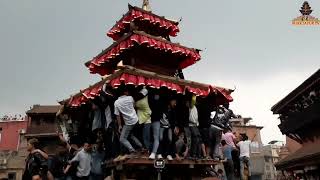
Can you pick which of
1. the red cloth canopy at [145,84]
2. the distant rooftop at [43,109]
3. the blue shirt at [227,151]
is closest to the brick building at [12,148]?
the distant rooftop at [43,109]

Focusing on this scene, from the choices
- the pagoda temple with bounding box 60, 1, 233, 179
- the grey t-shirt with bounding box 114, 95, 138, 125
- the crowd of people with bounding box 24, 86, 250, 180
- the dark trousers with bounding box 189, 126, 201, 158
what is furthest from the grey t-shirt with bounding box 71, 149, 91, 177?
the dark trousers with bounding box 189, 126, 201, 158

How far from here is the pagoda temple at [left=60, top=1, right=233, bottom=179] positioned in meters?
12.1

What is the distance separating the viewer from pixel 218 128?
14180 millimetres

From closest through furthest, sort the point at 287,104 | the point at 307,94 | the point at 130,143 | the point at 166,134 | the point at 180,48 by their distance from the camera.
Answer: the point at 130,143 < the point at 166,134 < the point at 180,48 < the point at 307,94 < the point at 287,104

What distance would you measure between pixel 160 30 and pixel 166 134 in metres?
6.40

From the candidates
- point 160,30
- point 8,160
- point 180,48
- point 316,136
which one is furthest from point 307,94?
point 8,160

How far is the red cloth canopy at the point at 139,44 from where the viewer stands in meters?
13.9

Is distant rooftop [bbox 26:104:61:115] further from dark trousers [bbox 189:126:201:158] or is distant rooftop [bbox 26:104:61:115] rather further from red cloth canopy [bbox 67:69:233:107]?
dark trousers [bbox 189:126:201:158]

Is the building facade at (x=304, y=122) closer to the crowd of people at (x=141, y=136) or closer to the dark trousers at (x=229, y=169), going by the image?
the dark trousers at (x=229, y=169)

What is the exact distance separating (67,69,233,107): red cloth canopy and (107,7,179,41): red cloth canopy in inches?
164

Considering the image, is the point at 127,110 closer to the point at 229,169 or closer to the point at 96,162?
the point at 96,162

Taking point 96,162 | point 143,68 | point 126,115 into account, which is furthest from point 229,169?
point 143,68

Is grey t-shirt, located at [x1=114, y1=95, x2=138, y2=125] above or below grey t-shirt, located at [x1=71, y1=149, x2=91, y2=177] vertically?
above

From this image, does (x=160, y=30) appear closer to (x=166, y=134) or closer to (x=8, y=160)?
(x=166, y=134)
